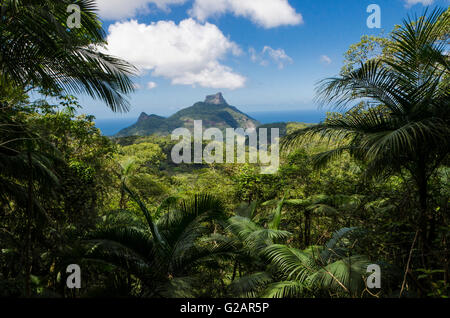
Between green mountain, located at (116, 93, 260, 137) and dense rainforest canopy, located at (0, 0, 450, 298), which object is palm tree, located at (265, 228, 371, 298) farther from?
green mountain, located at (116, 93, 260, 137)

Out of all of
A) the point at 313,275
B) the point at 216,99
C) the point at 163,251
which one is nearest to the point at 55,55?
the point at 163,251

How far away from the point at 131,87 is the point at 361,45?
27.3ft

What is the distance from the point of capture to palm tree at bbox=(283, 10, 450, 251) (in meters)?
2.88

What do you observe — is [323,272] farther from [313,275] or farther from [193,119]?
[193,119]

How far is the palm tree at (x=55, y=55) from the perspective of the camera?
2689mm

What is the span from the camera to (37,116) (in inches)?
249

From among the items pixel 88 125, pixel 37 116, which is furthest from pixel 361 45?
pixel 37 116

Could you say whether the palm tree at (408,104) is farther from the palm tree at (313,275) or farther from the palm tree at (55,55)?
the palm tree at (55,55)

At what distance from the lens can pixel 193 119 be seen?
127 metres

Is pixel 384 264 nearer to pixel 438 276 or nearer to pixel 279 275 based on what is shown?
pixel 438 276

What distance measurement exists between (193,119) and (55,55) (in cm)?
12641

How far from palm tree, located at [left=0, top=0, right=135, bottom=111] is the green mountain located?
10220 centimetres

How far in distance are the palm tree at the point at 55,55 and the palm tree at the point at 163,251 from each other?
146cm
